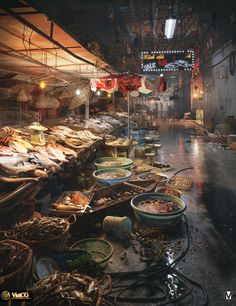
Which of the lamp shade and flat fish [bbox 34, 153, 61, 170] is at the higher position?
the lamp shade

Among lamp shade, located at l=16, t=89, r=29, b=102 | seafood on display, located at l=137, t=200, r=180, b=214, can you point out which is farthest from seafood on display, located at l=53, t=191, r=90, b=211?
lamp shade, located at l=16, t=89, r=29, b=102

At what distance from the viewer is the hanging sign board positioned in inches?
685

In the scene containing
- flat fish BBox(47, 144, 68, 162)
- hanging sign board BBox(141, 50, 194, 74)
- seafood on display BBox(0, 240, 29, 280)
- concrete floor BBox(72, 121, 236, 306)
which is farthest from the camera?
hanging sign board BBox(141, 50, 194, 74)

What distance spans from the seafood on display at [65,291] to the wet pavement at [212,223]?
1.67 m

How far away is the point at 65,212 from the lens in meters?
5.94

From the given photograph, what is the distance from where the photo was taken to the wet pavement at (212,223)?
445 cm

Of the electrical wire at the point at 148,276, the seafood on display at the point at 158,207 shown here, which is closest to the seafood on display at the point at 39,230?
the electrical wire at the point at 148,276

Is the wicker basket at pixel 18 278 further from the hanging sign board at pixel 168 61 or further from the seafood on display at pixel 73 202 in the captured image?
the hanging sign board at pixel 168 61

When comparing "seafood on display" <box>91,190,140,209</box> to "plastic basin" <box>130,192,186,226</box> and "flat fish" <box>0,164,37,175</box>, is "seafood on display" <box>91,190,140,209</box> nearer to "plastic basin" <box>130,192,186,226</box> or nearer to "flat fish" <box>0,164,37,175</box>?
"plastic basin" <box>130,192,186,226</box>

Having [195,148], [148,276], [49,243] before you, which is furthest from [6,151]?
[195,148]

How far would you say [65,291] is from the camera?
3.41 metres

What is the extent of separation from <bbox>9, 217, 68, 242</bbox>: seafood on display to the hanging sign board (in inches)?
606

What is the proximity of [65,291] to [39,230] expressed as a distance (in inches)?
66.6

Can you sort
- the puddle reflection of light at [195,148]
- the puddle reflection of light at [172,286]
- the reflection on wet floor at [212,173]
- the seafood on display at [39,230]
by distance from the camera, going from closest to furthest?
the puddle reflection of light at [172,286]
the seafood on display at [39,230]
the reflection on wet floor at [212,173]
the puddle reflection of light at [195,148]
